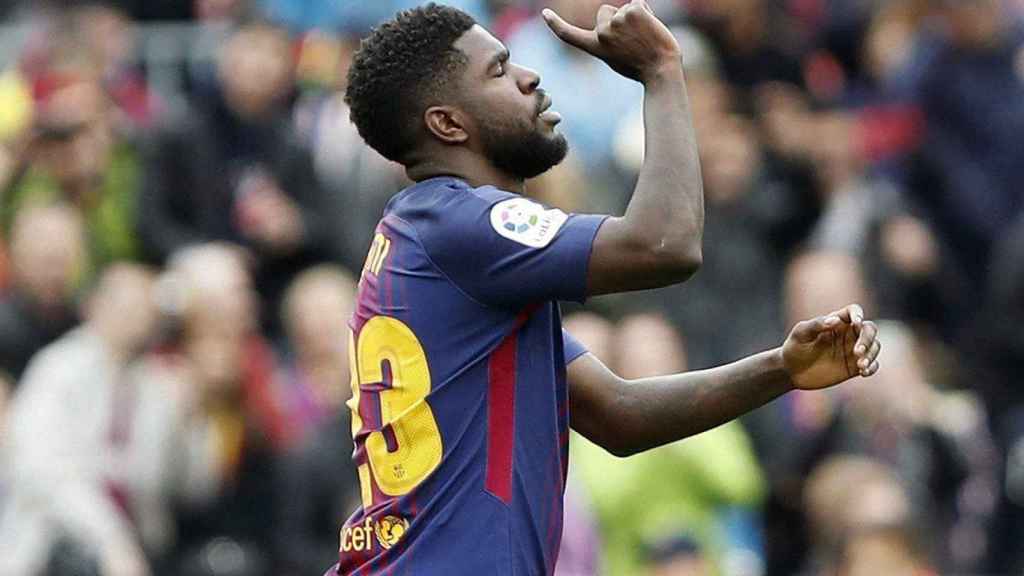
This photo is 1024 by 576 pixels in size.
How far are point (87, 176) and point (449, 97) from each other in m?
Result: 6.42

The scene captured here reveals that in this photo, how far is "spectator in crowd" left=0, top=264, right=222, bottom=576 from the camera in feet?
32.7

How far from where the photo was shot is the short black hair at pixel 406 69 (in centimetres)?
545

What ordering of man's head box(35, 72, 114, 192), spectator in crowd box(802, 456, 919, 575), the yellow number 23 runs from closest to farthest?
the yellow number 23, spectator in crowd box(802, 456, 919, 575), man's head box(35, 72, 114, 192)

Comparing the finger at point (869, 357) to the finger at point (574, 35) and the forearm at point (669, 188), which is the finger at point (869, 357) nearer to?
the forearm at point (669, 188)

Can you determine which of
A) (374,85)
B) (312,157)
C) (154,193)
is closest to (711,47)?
(312,157)

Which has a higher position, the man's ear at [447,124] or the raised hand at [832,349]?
the man's ear at [447,124]

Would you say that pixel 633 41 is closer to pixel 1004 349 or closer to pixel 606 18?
pixel 606 18

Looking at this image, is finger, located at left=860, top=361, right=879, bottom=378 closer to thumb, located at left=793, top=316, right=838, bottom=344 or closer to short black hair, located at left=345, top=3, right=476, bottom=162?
thumb, located at left=793, top=316, right=838, bottom=344

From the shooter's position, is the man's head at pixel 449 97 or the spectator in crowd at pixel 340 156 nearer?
the man's head at pixel 449 97

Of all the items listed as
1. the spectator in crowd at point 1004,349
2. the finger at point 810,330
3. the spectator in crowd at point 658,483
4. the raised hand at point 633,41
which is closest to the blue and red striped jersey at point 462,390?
the raised hand at point 633,41

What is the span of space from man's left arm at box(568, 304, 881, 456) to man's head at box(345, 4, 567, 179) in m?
0.73

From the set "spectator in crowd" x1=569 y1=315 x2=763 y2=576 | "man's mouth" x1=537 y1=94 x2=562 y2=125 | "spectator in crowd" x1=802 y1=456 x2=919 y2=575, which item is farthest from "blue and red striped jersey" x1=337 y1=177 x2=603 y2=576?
"spectator in crowd" x1=569 y1=315 x2=763 y2=576

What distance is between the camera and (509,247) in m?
5.21

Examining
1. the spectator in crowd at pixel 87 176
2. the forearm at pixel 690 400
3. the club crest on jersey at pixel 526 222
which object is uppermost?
the club crest on jersey at pixel 526 222
